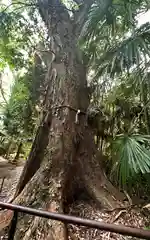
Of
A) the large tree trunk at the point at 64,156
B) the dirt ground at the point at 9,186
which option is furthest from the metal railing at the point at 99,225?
the dirt ground at the point at 9,186

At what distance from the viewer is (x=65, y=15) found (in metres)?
3.65

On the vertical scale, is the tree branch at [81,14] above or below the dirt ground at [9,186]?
above

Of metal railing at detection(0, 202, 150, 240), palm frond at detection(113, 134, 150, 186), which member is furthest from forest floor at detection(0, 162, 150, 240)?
metal railing at detection(0, 202, 150, 240)

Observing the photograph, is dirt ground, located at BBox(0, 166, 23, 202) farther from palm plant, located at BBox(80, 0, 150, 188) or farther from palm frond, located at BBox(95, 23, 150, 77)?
palm frond, located at BBox(95, 23, 150, 77)

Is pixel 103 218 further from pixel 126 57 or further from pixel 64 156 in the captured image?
pixel 126 57

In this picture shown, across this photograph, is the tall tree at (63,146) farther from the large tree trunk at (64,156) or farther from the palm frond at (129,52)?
the palm frond at (129,52)

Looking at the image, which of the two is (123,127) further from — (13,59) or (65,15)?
(13,59)

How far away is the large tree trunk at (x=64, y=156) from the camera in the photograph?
2.23 metres

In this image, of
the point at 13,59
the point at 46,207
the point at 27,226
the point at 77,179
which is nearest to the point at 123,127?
the point at 77,179

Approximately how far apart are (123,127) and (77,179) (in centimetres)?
134

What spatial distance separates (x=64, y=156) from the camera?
2.58 m

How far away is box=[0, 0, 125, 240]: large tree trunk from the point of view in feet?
7.32

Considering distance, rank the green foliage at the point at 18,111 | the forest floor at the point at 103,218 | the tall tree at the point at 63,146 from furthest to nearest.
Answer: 1. the green foliage at the point at 18,111
2. the tall tree at the point at 63,146
3. the forest floor at the point at 103,218

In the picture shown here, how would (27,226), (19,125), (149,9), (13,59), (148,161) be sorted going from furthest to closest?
(19,125), (13,59), (149,9), (27,226), (148,161)
